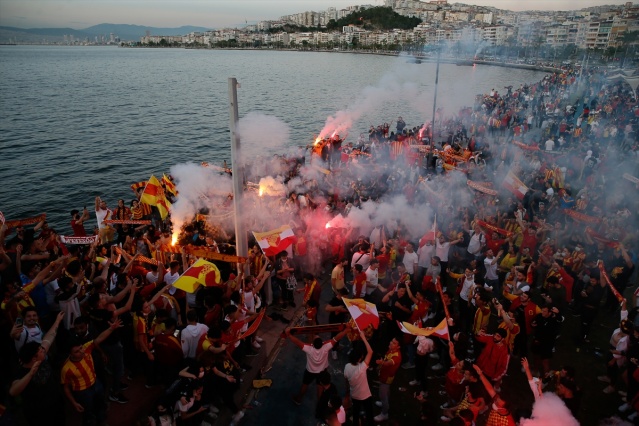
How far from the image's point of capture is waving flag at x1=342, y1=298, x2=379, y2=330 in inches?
263

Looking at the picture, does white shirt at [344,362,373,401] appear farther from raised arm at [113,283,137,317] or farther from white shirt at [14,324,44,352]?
white shirt at [14,324,44,352]

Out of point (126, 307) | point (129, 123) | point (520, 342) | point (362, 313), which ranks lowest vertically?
point (129, 123)

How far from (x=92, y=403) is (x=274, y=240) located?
4.36 metres

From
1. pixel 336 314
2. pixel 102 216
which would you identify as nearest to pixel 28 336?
pixel 336 314

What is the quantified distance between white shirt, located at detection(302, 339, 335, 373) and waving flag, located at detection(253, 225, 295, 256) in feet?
9.29

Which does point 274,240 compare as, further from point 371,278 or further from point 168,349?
point 168,349

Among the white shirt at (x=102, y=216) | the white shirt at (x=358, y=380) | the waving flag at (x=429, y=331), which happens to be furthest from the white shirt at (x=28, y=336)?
the white shirt at (x=102, y=216)

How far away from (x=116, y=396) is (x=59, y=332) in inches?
53.9

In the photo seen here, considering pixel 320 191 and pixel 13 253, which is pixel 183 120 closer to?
pixel 320 191

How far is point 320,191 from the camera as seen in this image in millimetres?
15992

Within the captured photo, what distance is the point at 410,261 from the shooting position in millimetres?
9680

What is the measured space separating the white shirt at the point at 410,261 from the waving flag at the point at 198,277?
14.5ft

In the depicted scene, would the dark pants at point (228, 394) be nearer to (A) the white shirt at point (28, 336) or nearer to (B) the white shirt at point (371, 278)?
(A) the white shirt at point (28, 336)

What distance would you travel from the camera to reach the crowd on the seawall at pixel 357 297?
19.0 ft
